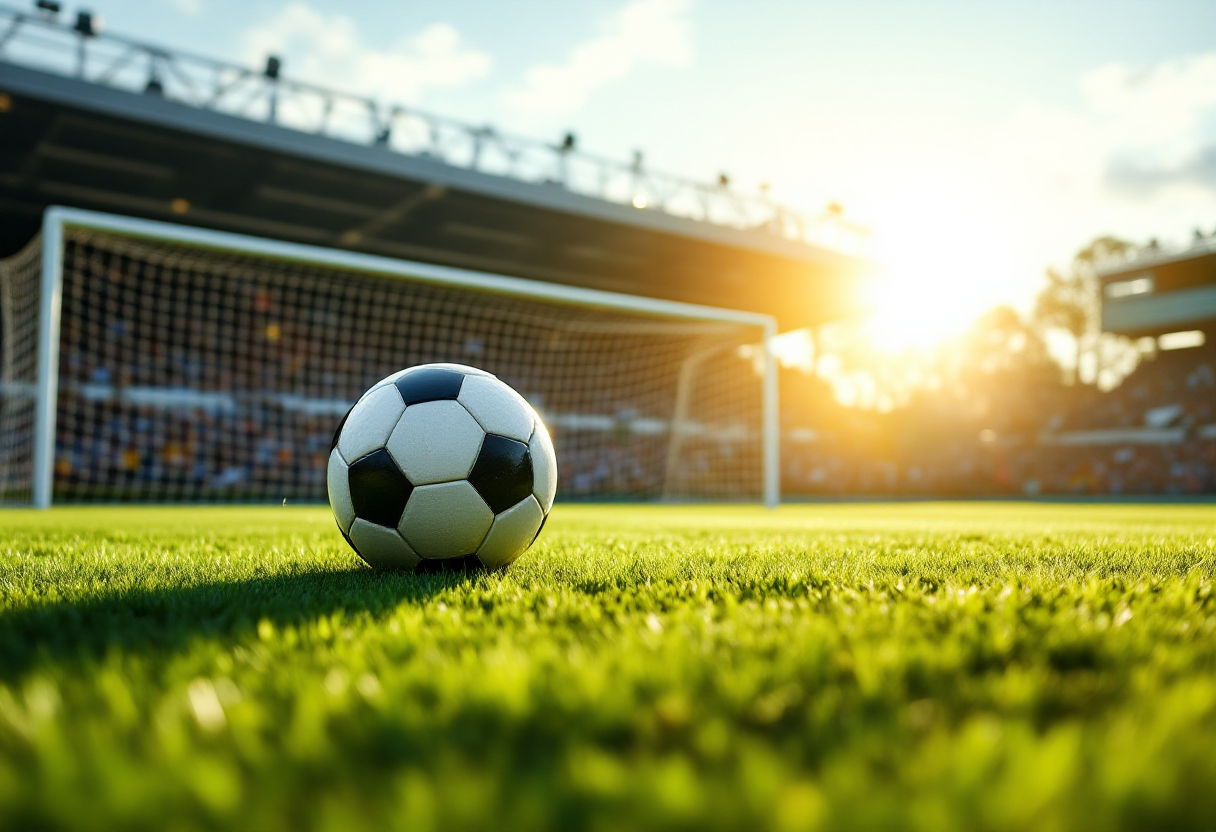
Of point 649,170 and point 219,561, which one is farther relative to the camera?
point 649,170

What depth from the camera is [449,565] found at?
8.39ft

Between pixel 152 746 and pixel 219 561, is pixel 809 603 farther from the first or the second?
pixel 219 561

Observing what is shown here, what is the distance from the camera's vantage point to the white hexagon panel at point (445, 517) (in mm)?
2445

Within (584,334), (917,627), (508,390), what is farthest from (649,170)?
(917,627)

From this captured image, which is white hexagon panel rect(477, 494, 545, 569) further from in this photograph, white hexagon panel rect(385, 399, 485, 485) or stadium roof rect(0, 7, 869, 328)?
stadium roof rect(0, 7, 869, 328)

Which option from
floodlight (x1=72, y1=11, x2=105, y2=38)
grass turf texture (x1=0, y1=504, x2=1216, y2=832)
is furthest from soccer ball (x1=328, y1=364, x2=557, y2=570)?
floodlight (x1=72, y1=11, x2=105, y2=38)

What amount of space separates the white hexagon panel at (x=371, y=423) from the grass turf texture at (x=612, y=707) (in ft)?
1.84

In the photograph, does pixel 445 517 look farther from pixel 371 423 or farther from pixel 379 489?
pixel 371 423

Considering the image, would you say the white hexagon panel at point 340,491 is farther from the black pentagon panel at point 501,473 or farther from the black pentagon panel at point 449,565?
the black pentagon panel at point 501,473

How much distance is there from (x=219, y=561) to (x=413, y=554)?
83cm

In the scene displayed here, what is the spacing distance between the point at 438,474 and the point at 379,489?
185mm

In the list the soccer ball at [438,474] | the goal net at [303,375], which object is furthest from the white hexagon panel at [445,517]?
the goal net at [303,375]

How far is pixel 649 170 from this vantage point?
18.5 m

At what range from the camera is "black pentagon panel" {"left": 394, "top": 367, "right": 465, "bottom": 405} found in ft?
8.44
